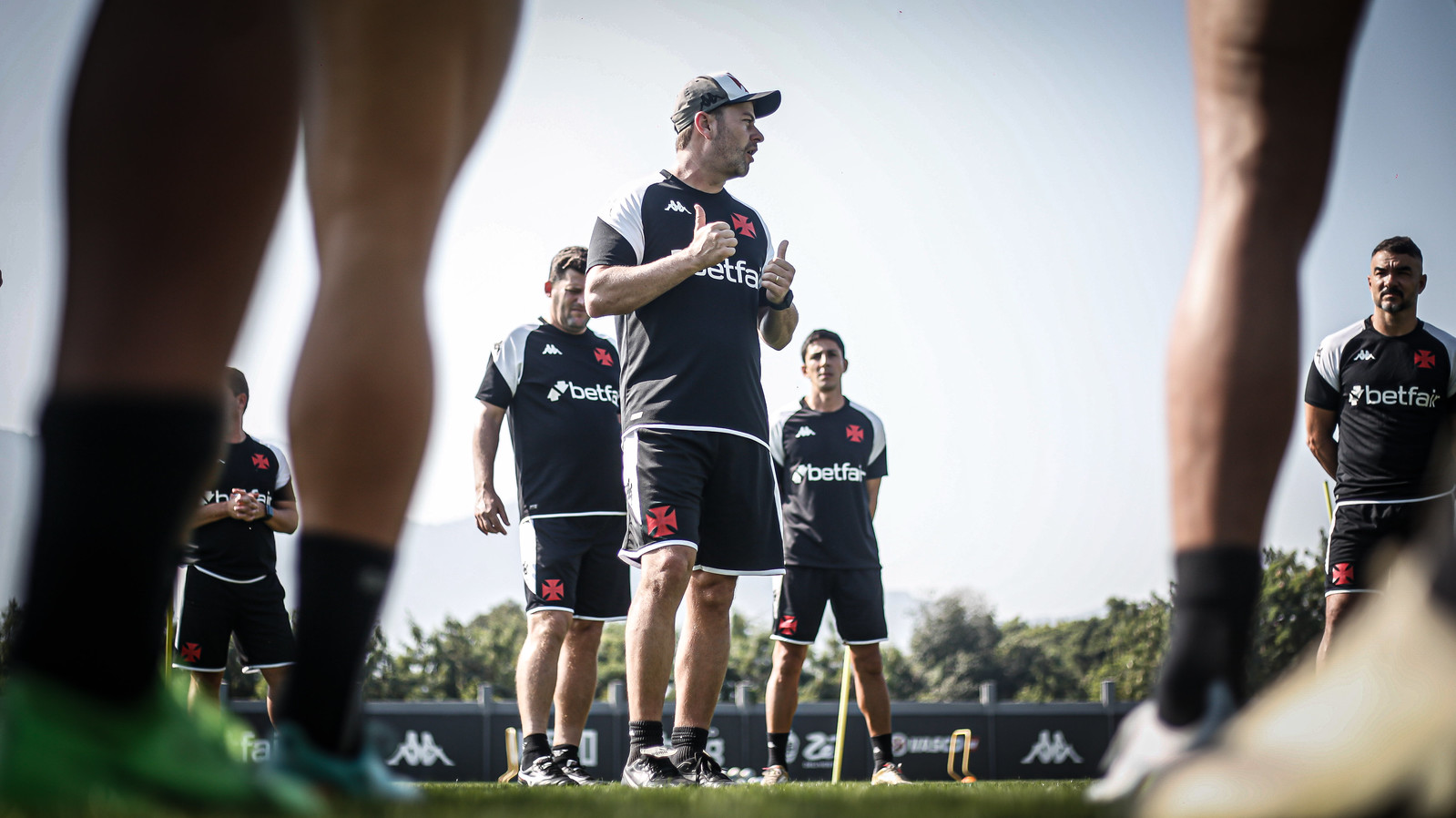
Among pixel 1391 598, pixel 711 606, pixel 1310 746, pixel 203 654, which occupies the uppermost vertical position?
pixel 1391 598

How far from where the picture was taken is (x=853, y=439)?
914 centimetres

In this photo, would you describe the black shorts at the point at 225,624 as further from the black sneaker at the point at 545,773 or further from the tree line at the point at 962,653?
the tree line at the point at 962,653

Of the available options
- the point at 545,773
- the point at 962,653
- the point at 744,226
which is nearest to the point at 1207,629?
the point at 744,226

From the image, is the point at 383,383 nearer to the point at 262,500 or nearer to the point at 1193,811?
the point at 1193,811

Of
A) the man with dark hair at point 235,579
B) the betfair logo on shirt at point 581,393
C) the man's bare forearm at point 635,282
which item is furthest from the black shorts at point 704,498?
the man with dark hair at point 235,579

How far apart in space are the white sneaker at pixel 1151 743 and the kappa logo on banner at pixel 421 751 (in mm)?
18950

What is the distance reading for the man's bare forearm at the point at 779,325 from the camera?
5113 mm

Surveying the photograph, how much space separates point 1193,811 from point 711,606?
12.0 ft

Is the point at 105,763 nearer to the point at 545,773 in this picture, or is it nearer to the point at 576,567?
the point at 545,773

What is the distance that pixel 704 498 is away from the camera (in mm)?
4621

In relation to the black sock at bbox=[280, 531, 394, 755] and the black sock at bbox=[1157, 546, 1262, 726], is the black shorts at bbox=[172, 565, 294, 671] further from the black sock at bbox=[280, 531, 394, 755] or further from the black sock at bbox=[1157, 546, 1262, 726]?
the black sock at bbox=[1157, 546, 1262, 726]

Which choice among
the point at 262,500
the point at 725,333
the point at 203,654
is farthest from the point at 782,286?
the point at 203,654

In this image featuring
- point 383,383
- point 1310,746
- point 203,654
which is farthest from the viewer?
point 203,654

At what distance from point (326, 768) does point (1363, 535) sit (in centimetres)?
719
